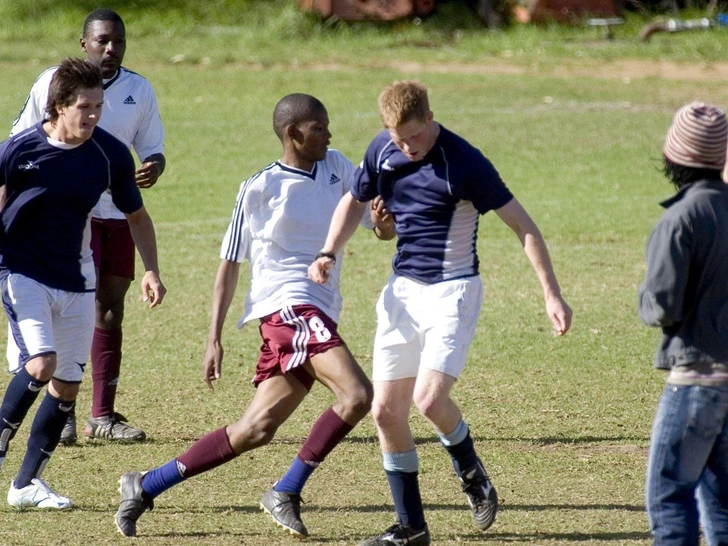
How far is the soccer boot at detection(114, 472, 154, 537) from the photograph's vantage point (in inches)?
224

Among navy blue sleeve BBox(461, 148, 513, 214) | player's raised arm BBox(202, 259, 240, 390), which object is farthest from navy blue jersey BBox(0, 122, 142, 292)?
navy blue sleeve BBox(461, 148, 513, 214)

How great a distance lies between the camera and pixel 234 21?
34438 mm

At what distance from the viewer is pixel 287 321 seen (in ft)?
19.2

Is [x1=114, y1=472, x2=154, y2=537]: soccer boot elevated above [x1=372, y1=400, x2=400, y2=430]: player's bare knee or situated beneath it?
situated beneath

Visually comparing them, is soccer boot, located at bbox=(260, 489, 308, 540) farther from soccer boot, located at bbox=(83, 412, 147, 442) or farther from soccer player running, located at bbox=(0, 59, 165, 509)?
soccer boot, located at bbox=(83, 412, 147, 442)

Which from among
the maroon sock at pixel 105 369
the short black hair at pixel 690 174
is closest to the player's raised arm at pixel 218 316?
the maroon sock at pixel 105 369

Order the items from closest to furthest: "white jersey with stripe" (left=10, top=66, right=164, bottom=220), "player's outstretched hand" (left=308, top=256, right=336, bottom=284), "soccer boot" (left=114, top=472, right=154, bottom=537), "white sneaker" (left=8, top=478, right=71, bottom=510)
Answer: "player's outstretched hand" (left=308, top=256, right=336, bottom=284)
"soccer boot" (left=114, top=472, right=154, bottom=537)
"white sneaker" (left=8, top=478, right=71, bottom=510)
"white jersey with stripe" (left=10, top=66, right=164, bottom=220)

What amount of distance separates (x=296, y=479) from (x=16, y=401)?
1436mm

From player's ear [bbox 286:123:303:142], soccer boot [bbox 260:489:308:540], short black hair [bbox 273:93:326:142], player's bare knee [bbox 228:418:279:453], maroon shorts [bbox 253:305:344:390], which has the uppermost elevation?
short black hair [bbox 273:93:326:142]

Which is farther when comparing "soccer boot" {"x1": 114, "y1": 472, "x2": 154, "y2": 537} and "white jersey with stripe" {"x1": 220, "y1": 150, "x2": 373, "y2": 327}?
"white jersey with stripe" {"x1": 220, "y1": 150, "x2": 373, "y2": 327}

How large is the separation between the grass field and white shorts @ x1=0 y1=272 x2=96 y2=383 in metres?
0.73

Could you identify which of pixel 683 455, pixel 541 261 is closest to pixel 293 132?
pixel 541 261

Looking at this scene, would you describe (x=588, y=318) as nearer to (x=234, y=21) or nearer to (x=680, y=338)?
(x=680, y=338)

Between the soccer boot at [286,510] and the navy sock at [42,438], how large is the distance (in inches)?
45.1
